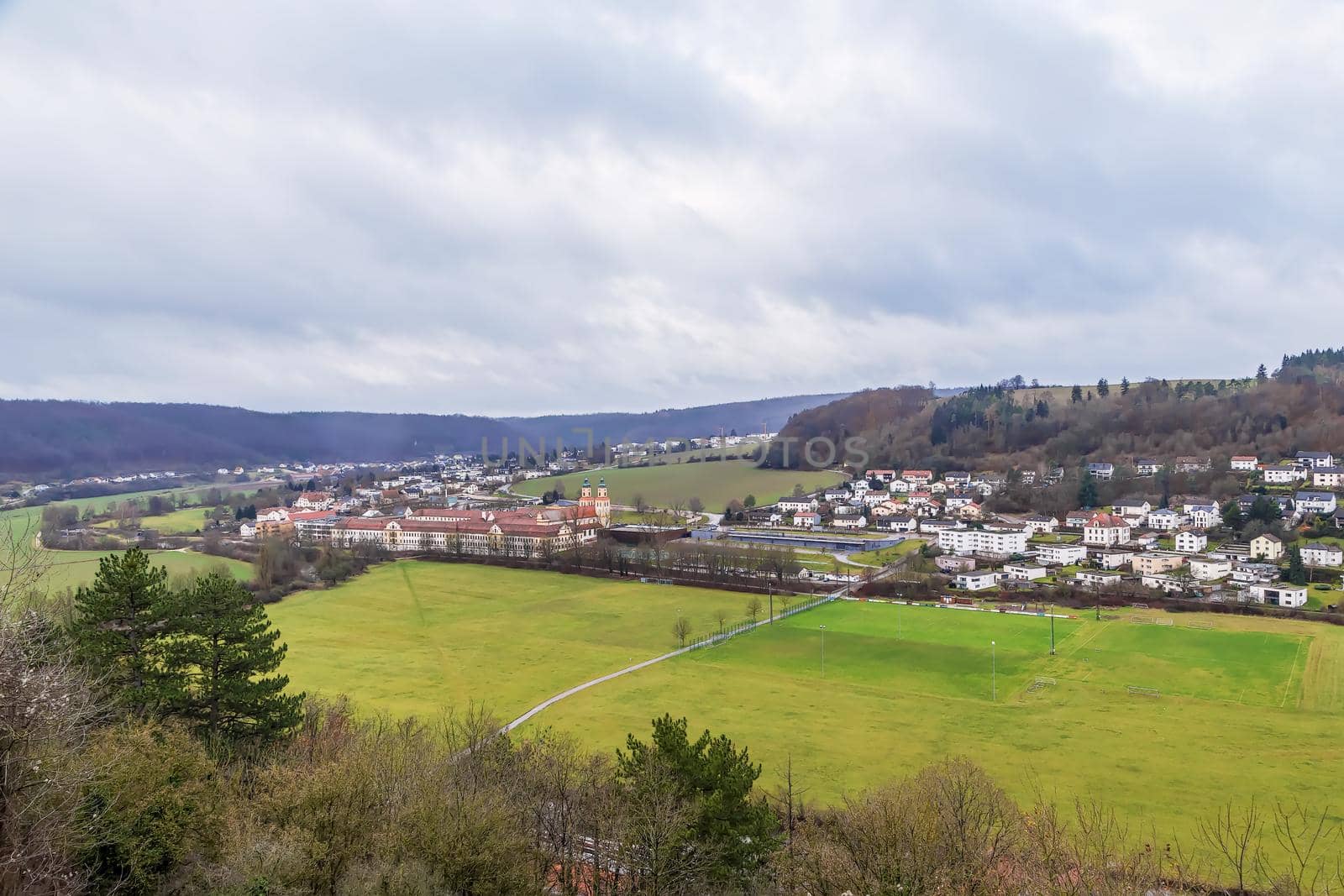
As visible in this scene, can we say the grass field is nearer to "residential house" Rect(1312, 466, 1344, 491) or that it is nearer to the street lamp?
"residential house" Rect(1312, 466, 1344, 491)

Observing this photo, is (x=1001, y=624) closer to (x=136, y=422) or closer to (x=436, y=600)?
(x=436, y=600)

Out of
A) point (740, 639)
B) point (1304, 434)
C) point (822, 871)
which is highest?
point (1304, 434)

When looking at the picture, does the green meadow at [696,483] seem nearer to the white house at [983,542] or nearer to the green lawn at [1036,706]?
the white house at [983,542]

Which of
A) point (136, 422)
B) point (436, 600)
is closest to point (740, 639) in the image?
point (436, 600)

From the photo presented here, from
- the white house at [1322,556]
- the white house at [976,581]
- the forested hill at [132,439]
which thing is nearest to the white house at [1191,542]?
the white house at [1322,556]

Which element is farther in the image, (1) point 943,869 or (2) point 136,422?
(2) point 136,422

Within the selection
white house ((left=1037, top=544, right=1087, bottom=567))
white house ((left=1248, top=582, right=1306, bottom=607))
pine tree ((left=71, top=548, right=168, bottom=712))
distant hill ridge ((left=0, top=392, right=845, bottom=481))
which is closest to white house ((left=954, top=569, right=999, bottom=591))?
white house ((left=1037, top=544, right=1087, bottom=567))

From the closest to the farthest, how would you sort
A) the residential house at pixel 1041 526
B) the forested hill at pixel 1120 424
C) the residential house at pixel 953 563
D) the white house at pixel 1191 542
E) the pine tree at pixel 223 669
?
the pine tree at pixel 223 669 → the residential house at pixel 953 563 → the white house at pixel 1191 542 → the residential house at pixel 1041 526 → the forested hill at pixel 1120 424
